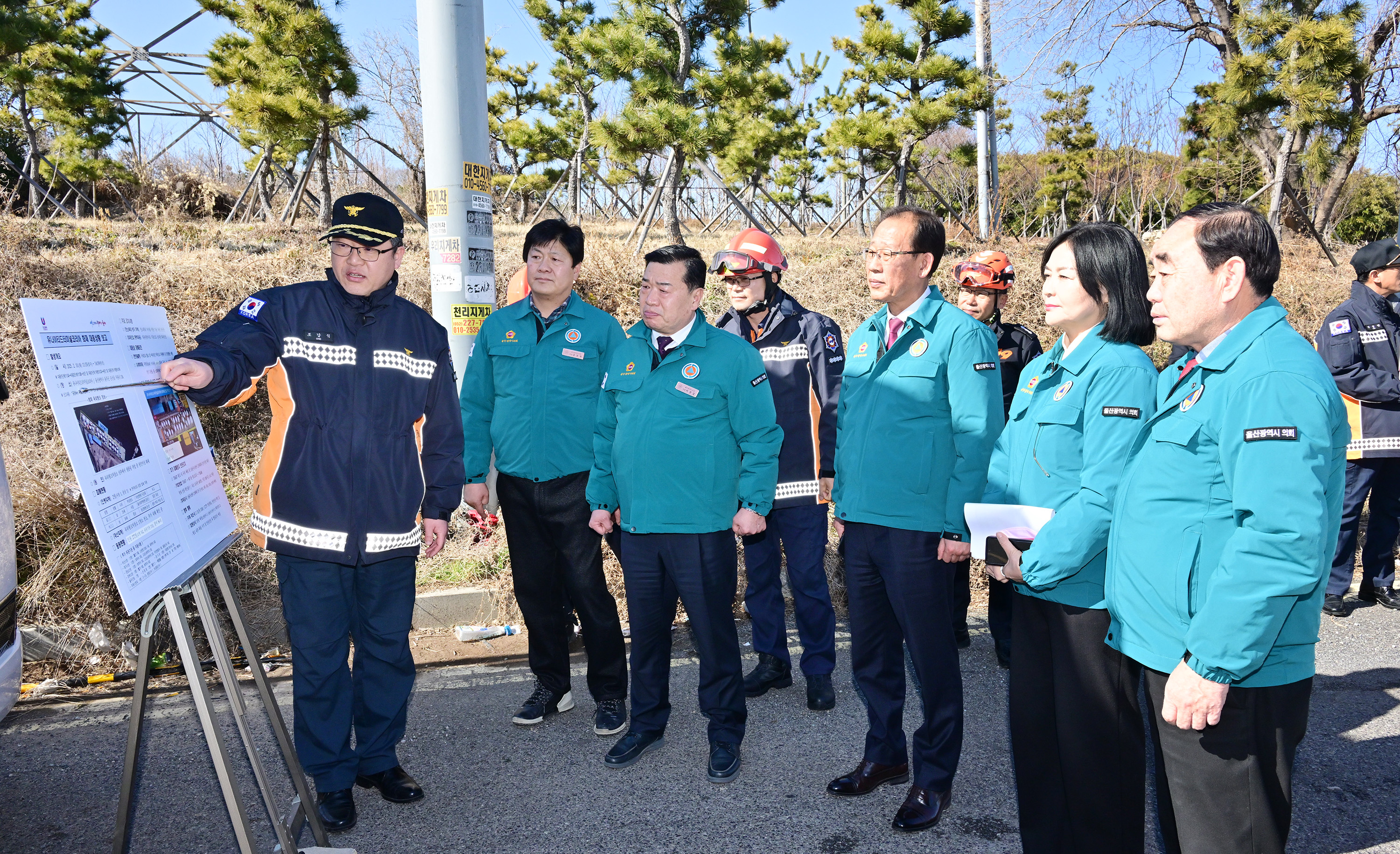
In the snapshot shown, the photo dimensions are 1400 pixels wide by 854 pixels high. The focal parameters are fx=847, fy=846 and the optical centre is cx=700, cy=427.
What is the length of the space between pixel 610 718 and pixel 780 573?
3.64 ft

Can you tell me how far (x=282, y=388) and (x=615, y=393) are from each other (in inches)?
Result: 50.1

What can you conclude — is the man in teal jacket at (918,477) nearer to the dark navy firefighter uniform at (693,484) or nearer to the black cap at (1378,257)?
the dark navy firefighter uniform at (693,484)

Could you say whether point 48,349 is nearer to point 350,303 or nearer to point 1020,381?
point 350,303

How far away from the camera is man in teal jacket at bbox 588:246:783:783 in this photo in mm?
3338

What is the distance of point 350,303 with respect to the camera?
3104 millimetres

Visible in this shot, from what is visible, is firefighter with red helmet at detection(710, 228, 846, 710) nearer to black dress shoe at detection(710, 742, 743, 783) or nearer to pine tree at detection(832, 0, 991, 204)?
black dress shoe at detection(710, 742, 743, 783)

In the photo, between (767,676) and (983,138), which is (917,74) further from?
(767,676)

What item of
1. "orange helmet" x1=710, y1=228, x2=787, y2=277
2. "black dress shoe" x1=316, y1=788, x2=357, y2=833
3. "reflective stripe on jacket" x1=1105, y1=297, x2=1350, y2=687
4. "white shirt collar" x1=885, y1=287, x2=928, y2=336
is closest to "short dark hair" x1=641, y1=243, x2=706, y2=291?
"orange helmet" x1=710, y1=228, x2=787, y2=277

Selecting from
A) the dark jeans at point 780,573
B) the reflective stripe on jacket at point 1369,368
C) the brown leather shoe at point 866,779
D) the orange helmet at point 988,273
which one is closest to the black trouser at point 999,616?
the dark jeans at point 780,573

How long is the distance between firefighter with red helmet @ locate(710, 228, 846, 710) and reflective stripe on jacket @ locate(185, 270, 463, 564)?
167 centimetres

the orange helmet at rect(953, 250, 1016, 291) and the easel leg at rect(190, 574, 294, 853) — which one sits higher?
the orange helmet at rect(953, 250, 1016, 291)

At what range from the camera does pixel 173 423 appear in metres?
2.56

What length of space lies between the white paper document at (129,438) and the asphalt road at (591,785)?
1229mm

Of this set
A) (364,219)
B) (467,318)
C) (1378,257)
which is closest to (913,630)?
(364,219)
